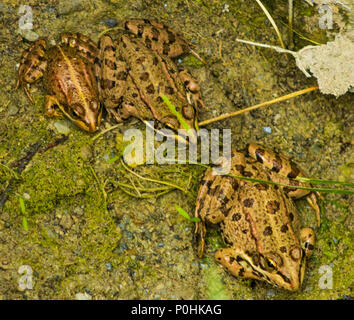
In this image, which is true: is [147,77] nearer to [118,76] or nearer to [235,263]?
[118,76]

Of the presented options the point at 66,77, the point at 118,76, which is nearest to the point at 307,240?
the point at 118,76

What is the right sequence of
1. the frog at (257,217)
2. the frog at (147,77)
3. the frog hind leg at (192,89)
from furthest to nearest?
the frog hind leg at (192,89) < the frog at (147,77) < the frog at (257,217)

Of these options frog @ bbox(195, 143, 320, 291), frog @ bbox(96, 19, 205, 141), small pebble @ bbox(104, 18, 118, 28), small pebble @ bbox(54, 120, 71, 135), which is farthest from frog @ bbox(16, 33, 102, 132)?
frog @ bbox(195, 143, 320, 291)

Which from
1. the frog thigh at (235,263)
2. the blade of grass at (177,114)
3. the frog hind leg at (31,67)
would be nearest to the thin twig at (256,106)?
the blade of grass at (177,114)

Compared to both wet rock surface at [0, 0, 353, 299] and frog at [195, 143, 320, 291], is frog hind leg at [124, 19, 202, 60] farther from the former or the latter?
frog at [195, 143, 320, 291]

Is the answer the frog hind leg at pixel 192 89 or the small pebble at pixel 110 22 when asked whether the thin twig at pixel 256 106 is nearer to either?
the frog hind leg at pixel 192 89

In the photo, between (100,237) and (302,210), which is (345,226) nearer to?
(302,210)
